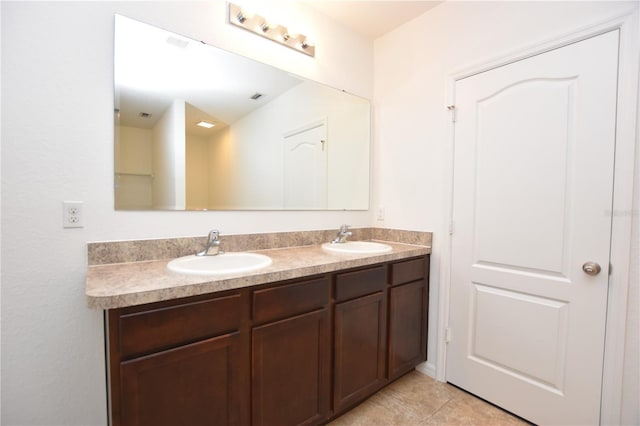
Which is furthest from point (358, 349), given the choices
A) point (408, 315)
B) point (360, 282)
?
point (408, 315)

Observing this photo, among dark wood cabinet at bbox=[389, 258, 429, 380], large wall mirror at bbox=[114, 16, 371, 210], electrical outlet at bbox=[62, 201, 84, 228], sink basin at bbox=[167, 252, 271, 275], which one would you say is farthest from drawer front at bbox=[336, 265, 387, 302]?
electrical outlet at bbox=[62, 201, 84, 228]

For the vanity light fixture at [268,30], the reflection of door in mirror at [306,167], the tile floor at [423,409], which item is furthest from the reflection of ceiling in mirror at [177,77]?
the tile floor at [423,409]

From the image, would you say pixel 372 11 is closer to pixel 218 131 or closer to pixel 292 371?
pixel 218 131

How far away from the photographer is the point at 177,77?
1504 mm

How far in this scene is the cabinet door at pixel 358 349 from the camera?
1.52 m

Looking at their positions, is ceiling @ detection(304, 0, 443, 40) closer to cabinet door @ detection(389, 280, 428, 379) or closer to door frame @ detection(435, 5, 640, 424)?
door frame @ detection(435, 5, 640, 424)

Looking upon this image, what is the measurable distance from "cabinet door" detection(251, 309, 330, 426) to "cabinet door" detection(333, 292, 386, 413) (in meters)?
0.08

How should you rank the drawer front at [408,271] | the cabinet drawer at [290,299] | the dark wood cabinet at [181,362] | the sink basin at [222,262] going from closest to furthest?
the dark wood cabinet at [181,362] → the cabinet drawer at [290,299] → the sink basin at [222,262] → the drawer front at [408,271]

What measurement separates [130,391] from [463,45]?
2459 millimetres

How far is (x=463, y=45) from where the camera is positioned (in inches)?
73.4

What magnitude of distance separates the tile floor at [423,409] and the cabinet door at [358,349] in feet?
0.36

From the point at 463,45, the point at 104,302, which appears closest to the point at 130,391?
the point at 104,302

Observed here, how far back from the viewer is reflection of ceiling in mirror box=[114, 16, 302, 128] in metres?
Result: 1.35

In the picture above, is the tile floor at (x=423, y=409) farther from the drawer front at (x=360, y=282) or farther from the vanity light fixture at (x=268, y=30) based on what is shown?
the vanity light fixture at (x=268, y=30)
